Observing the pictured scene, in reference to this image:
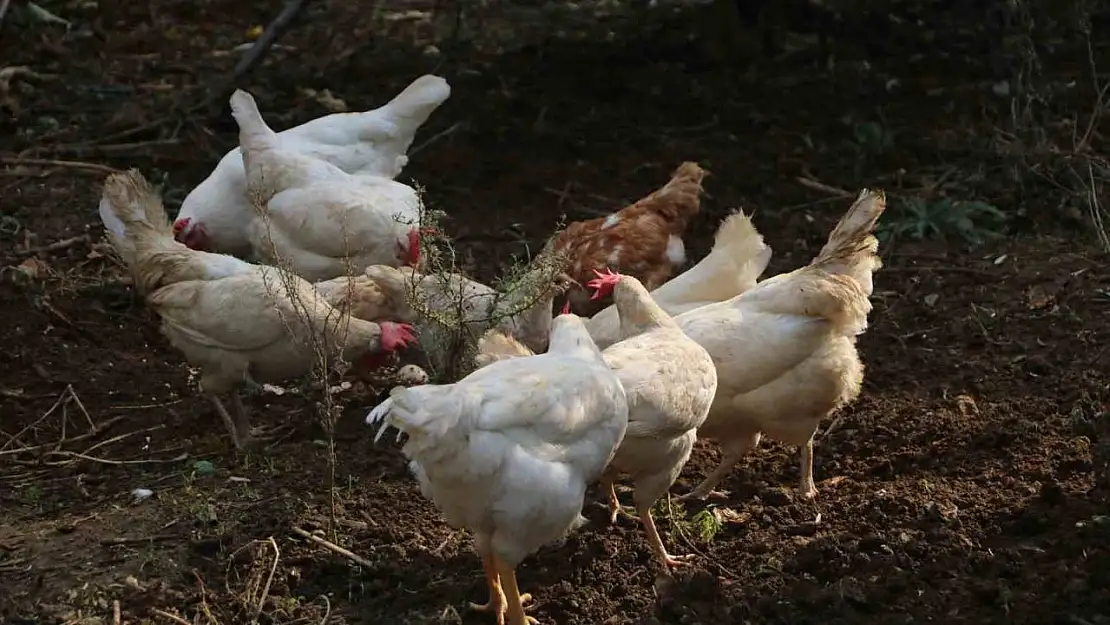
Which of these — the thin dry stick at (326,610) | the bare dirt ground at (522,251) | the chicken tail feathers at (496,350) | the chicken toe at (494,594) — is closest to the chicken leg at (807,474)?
the bare dirt ground at (522,251)

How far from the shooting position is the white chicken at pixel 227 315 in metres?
6.05

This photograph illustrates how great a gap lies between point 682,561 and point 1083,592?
58.8 inches

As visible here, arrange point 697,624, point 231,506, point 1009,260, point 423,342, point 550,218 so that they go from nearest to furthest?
point 697,624 < point 231,506 < point 423,342 < point 1009,260 < point 550,218

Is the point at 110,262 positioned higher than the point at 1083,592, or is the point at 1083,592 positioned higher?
the point at 1083,592

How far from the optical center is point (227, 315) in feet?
19.9

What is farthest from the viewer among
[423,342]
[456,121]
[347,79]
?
[347,79]

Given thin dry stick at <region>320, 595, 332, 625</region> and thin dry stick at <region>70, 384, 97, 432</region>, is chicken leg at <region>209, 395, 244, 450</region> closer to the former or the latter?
thin dry stick at <region>70, 384, 97, 432</region>

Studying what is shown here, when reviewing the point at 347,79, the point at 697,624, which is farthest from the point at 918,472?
the point at 347,79

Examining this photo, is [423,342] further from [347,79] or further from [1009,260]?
[347,79]

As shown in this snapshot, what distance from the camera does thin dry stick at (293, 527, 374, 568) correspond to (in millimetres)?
4945

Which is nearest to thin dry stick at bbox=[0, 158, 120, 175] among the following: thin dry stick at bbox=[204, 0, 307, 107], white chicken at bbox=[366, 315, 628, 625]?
thin dry stick at bbox=[204, 0, 307, 107]

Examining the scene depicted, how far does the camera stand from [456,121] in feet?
30.3

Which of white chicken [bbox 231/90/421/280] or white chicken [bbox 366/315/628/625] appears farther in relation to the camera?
white chicken [bbox 231/90/421/280]

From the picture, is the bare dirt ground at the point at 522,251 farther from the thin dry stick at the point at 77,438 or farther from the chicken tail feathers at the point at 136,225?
the chicken tail feathers at the point at 136,225
